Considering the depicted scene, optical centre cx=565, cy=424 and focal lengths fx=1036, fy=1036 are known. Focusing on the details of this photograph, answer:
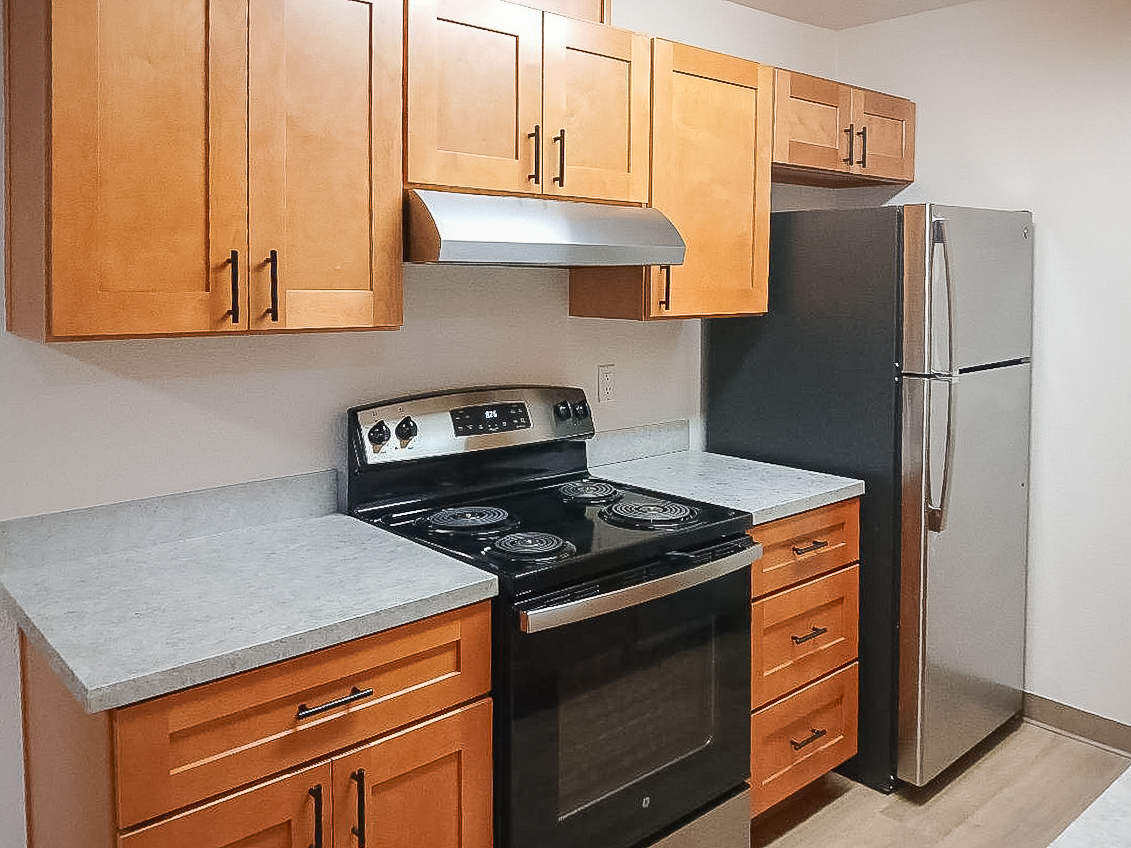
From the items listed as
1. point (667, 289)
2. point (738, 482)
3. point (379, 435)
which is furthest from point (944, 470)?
point (379, 435)

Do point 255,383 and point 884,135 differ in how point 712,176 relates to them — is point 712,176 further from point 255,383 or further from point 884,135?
point 255,383

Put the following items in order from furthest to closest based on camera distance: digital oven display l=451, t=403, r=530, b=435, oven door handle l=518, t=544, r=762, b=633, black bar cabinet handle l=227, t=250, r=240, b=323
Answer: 1. digital oven display l=451, t=403, r=530, b=435
2. oven door handle l=518, t=544, r=762, b=633
3. black bar cabinet handle l=227, t=250, r=240, b=323

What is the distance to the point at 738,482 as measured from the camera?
2896 millimetres

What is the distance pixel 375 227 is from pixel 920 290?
149 cm

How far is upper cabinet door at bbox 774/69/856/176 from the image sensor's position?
2.95 m

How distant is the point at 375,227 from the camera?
208 centimetres

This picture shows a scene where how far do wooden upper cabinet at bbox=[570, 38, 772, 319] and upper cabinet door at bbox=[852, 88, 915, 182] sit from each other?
0.49m

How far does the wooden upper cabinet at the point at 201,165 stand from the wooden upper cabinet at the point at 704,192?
30.4 inches

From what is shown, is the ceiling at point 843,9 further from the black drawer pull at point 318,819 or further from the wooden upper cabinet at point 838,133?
the black drawer pull at point 318,819

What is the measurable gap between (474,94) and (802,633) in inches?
63.5

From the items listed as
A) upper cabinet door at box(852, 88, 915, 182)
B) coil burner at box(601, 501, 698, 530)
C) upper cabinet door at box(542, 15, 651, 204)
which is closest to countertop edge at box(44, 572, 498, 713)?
coil burner at box(601, 501, 698, 530)

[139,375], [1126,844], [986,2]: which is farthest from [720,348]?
[1126,844]

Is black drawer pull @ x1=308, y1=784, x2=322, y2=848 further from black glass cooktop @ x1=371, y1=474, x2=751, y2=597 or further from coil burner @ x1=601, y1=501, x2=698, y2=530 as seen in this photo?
coil burner @ x1=601, y1=501, x2=698, y2=530

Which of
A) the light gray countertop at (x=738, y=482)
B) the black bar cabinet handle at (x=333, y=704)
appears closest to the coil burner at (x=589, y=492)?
the light gray countertop at (x=738, y=482)
